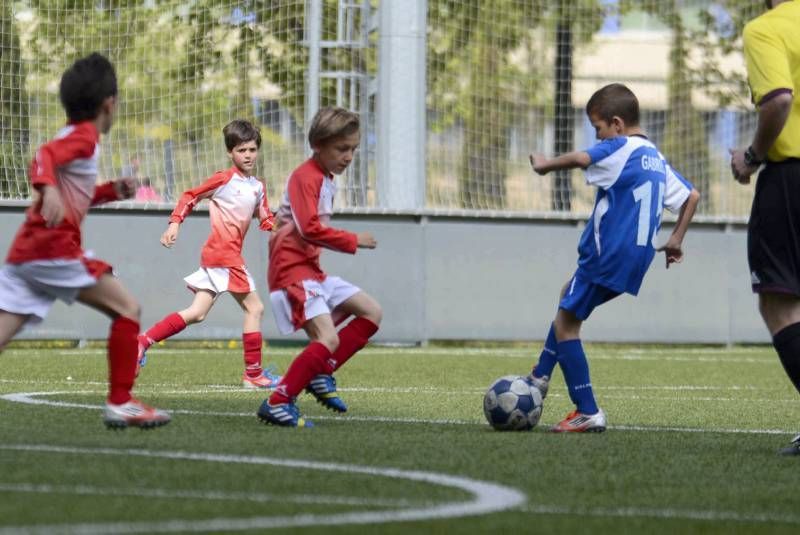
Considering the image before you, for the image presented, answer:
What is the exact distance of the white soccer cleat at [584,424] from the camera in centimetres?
718

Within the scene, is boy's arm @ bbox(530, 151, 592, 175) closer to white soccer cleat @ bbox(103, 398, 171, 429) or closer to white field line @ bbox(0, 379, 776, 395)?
white soccer cleat @ bbox(103, 398, 171, 429)

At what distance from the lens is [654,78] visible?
18.3m

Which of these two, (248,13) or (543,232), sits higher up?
(248,13)

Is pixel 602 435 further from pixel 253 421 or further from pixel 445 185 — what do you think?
pixel 445 185

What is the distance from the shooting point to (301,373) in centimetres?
707

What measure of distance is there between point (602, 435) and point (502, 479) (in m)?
1.88

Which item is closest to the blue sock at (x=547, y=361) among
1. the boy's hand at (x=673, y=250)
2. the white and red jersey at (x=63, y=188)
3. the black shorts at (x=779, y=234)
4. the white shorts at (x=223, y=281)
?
the boy's hand at (x=673, y=250)

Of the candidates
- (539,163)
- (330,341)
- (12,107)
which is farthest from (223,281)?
(12,107)

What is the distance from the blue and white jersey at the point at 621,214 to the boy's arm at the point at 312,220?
1.08 meters

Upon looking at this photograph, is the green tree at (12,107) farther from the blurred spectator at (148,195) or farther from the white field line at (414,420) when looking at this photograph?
the white field line at (414,420)

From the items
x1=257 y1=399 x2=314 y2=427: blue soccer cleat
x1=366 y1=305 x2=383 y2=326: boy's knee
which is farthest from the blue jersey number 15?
x1=257 y1=399 x2=314 y2=427: blue soccer cleat

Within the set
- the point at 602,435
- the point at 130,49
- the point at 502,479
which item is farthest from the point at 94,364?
the point at 502,479

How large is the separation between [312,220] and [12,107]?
909cm

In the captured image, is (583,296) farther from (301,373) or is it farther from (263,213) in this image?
(263,213)
